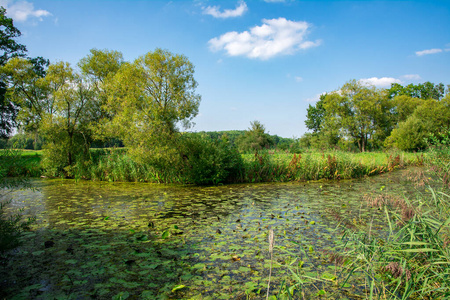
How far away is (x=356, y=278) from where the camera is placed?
3486 millimetres

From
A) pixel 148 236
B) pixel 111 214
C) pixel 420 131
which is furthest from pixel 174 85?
pixel 420 131

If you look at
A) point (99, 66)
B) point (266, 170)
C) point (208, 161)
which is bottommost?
point (266, 170)

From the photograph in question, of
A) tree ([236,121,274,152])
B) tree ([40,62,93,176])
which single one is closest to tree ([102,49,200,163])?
tree ([40,62,93,176])

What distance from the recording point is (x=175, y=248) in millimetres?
4547

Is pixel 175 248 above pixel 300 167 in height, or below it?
below

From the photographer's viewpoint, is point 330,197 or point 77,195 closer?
point 330,197

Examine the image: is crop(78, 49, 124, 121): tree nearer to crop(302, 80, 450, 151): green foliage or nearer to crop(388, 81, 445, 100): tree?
crop(302, 80, 450, 151): green foliage

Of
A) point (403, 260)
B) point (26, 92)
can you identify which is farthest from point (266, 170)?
point (26, 92)

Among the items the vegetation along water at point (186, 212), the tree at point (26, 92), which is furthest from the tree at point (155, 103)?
the tree at point (26, 92)

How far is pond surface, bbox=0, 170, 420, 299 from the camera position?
10.5 feet

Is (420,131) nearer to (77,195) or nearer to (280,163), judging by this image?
(280,163)

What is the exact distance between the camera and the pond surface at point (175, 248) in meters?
3.20

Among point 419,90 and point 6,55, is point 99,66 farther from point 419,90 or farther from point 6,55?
point 419,90

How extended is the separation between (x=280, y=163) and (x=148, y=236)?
388 inches
